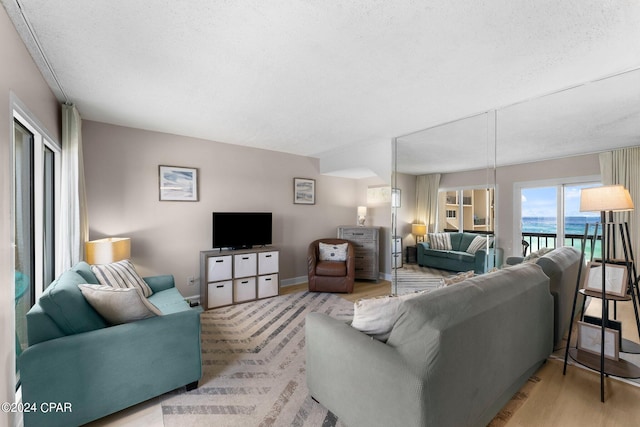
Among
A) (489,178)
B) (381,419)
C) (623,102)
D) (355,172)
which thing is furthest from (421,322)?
(355,172)

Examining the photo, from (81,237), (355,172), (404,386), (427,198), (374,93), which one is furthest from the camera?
(355,172)

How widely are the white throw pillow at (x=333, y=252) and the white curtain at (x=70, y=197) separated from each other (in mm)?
3178

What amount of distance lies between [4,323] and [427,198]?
12.3 ft

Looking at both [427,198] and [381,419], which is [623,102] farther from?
[381,419]

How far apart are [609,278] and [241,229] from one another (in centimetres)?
393

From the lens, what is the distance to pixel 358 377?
1403 mm

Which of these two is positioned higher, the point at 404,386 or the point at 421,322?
the point at 421,322

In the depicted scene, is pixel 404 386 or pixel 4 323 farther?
pixel 4 323

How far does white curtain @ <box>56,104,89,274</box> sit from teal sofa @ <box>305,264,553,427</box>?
2.47m

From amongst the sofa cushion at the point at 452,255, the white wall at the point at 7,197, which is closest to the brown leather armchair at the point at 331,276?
the sofa cushion at the point at 452,255

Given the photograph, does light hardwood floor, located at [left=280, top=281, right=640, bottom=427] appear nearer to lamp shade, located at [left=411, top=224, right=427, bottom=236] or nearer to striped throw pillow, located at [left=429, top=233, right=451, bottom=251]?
striped throw pillow, located at [left=429, top=233, right=451, bottom=251]

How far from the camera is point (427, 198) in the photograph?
3.39 meters

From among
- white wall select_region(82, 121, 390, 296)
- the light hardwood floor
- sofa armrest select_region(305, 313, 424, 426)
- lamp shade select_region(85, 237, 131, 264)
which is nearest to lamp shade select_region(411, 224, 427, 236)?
white wall select_region(82, 121, 390, 296)

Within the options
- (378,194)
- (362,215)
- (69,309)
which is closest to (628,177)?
(378,194)
